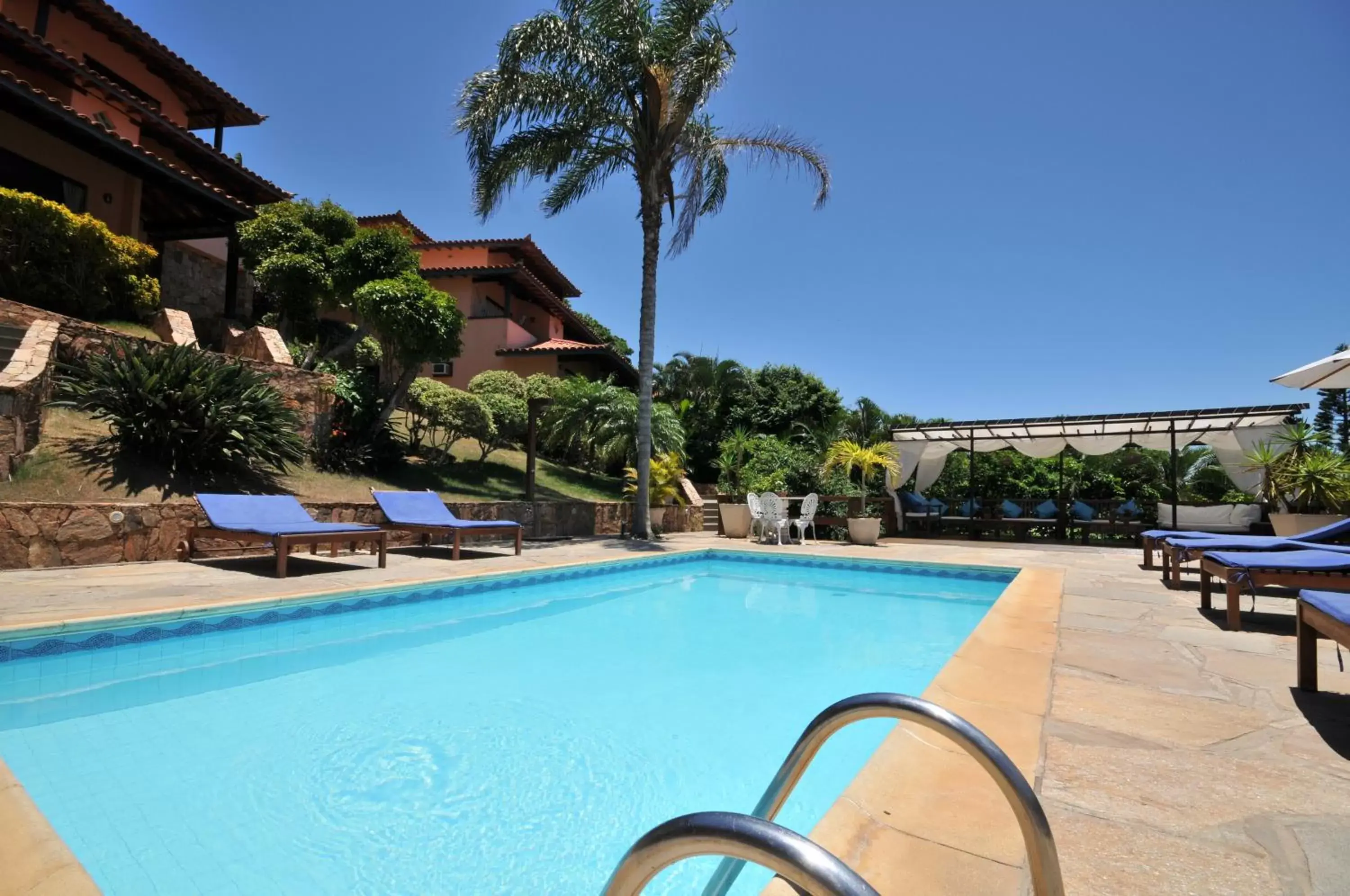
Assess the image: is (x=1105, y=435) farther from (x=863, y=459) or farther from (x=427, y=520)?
(x=427, y=520)

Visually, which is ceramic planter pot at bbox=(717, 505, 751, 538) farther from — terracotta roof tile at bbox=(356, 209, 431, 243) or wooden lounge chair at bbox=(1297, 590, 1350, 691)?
terracotta roof tile at bbox=(356, 209, 431, 243)

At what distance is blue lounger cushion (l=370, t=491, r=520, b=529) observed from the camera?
8.83m

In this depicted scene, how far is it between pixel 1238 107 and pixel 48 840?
1683cm

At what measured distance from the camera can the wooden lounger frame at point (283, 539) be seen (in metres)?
6.71

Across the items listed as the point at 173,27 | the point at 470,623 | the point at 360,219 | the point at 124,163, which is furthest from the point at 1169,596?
the point at 360,219

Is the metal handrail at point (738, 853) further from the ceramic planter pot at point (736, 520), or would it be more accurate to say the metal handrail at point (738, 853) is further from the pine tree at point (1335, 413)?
the pine tree at point (1335, 413)

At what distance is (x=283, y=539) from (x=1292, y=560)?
8914 millimetres

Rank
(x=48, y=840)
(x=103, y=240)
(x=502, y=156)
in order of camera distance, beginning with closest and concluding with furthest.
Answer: (x=48, y=840), (x=103, y=240), (x=502, y=156)

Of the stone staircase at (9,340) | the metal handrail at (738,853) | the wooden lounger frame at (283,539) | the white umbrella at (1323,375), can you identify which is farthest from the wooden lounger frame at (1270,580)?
the stone staircase at (9,340)

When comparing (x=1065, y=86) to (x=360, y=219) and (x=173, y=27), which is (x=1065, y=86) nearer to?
(x=173, y=27)

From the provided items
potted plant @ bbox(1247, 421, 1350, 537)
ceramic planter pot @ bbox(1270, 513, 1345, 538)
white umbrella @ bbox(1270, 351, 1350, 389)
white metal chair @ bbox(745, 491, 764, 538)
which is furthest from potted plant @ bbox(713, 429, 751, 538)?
potted plant @ bbox(1247, 421, 1350, 537)

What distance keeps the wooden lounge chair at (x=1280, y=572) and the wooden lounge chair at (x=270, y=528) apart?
330 inches

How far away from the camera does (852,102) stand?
45.8 ft

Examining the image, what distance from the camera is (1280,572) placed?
14.3ft
